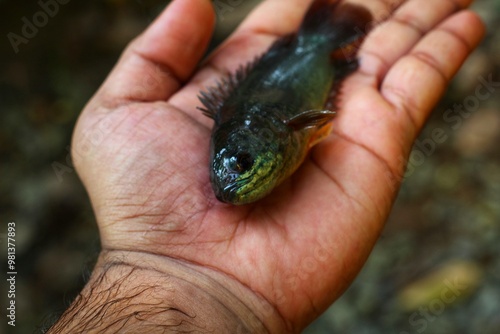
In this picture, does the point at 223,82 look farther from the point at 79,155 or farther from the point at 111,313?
the point at 111,313

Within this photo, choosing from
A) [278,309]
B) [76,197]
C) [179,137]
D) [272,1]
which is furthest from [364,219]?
[76,197]

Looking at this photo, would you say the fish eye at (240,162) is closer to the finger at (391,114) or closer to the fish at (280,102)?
the fish at (280,102)

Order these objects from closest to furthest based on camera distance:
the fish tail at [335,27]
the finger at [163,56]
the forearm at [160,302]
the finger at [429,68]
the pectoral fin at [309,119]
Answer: the forearm at [160,302], the pectoral fin at [309,119], the finger at [163,56], the finger at [429,68], the fish tail at [335,27]

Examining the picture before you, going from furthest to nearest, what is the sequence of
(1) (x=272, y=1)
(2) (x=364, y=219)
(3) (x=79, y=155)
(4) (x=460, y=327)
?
1. (4) (x=460, y=327)
2. (1) (x=272, y=1)
3. (3) (x=79, y=155)
4. (2) (x=364, y=219)

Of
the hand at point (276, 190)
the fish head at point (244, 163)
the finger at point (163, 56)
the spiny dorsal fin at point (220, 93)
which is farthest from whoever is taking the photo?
the finger at point (163, 56)

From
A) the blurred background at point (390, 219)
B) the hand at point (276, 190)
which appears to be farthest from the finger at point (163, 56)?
the blurred background at point (390, 219)

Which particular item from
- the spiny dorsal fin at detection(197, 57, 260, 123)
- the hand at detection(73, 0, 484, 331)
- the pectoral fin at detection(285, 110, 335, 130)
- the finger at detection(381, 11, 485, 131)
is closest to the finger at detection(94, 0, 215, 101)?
the hand at detection(73, 0, 484, 331)
